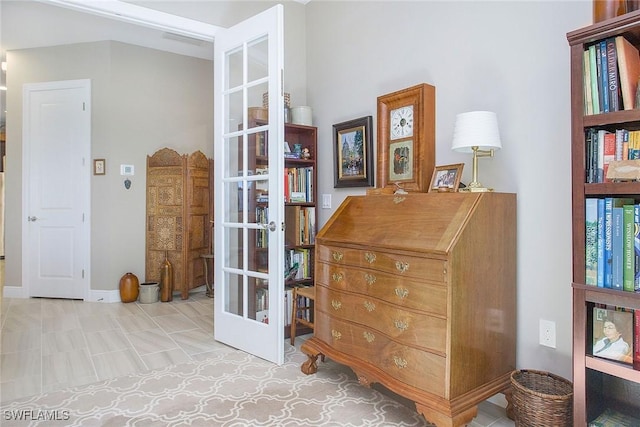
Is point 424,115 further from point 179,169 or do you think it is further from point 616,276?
point 179,169

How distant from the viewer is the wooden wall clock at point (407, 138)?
2.44m

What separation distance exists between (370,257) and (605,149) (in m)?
1.09

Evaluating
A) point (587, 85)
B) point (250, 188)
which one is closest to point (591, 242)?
point (587, 85)

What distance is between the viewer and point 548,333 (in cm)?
194

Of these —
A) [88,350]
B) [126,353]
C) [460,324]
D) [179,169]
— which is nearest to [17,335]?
[88,350]

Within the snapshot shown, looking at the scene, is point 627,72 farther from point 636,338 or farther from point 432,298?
point 432,298

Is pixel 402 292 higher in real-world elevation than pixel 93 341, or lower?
higher

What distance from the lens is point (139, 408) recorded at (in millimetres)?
2098

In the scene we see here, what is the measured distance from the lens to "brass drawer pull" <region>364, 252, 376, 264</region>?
206cm

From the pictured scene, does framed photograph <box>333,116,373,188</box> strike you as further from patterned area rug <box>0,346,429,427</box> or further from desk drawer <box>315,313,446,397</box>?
patterned area rug <box>0,346,429,427</box>

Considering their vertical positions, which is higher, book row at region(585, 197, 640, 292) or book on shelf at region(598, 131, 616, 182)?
book on shelf at region(598, 131, 616, 182)

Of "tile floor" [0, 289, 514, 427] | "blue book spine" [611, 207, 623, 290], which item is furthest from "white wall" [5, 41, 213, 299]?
"blue book spine" [611, 207, 623, 290]

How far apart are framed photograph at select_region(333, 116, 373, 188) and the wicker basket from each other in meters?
1.59

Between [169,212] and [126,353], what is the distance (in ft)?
7.05
